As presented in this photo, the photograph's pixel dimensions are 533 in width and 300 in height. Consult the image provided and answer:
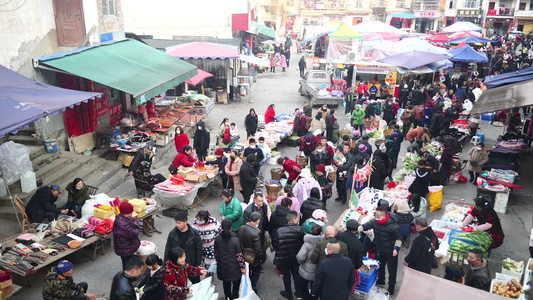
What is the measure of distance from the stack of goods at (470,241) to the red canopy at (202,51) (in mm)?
14137

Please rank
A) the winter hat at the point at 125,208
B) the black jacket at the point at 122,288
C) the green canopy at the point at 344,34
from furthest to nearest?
the green canopy at the point at 344,34
the winter hat at the point at 125,208
the black jacket at the point at 122,288

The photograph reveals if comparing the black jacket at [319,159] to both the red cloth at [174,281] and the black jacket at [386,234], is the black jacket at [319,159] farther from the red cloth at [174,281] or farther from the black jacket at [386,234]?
the red cloth at [174,281]

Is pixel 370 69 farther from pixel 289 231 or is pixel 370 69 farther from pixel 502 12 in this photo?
pixel 502 12

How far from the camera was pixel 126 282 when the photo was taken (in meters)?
5.12

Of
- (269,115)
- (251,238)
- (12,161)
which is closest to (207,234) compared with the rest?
(251,238)

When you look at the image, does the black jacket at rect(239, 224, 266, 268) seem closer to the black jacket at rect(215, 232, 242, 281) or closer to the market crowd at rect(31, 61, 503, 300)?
the market crowd at rect(31, 61, 503, 300)

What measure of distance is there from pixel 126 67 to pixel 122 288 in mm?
8578

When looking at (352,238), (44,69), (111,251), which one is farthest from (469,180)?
(44,69)

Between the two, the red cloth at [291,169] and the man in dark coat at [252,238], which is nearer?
the man in dark coat at [252,238]

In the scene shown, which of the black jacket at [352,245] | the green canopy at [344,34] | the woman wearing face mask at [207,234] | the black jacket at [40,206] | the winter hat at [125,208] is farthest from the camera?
the green canopy at [344,34]

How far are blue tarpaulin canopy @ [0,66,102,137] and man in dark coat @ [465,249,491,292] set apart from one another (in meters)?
7.54

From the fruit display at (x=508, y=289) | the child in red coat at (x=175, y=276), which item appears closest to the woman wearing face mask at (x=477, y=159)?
the fruit display at (x=508, y=289)

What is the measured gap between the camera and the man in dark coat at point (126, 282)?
5078 mm

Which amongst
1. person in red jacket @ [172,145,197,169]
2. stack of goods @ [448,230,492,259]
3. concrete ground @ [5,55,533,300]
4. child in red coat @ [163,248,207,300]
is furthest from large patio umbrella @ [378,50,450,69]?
child in red coat @ [163,248,207,300]
